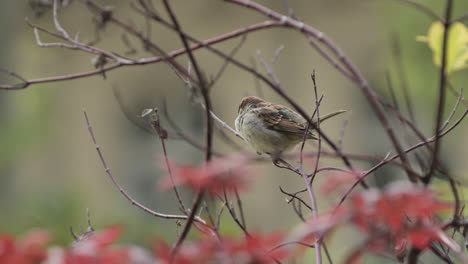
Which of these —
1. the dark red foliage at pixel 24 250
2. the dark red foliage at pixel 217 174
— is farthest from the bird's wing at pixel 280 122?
the dark red foliage at pixel 24 250

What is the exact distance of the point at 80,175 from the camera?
32.6 ft

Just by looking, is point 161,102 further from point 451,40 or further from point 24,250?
point 24,250

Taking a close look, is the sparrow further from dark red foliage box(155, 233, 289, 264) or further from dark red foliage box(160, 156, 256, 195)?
dark red foliage box(155, 233, 289, 264)

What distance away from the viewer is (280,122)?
3.82 meters

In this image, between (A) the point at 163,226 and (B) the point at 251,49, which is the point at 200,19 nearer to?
(B) the point at 251,49

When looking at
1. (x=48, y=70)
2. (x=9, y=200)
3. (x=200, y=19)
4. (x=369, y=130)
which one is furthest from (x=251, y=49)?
(x=9, y=200)

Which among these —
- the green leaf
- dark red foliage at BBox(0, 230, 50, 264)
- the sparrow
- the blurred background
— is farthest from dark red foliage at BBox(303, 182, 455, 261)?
the blurred background

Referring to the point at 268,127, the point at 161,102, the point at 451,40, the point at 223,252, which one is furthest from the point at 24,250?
the point at 161,102

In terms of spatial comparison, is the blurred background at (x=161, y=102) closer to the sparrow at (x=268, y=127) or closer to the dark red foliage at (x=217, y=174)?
the sparrow at (x=268, y=127)

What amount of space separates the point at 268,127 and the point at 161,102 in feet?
19.8

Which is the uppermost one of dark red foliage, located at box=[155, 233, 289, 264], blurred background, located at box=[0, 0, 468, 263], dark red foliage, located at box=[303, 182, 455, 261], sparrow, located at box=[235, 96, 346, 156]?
dark red foliage, located at box=[303, 182, 455, 261]

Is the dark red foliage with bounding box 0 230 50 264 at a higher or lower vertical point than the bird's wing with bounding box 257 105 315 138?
higher

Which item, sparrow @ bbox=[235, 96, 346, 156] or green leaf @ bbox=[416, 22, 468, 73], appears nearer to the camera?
green leaf @ bbox=[416, 22, 468, 73]

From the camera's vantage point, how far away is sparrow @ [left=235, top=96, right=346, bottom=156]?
12.3 feet
